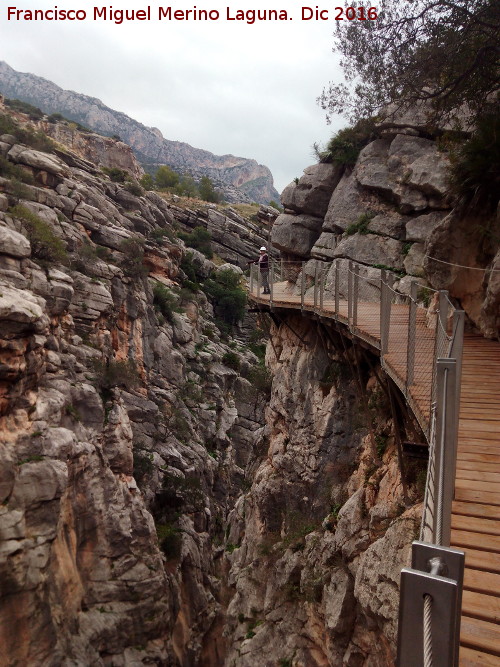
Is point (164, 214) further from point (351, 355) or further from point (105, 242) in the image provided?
point (351, 355)

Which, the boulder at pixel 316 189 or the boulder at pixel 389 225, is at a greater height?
the boulder at pixel 316 189

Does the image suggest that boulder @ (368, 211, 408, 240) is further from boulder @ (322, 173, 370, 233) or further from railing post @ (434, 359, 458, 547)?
railing post @ (434, 359, 458, 547)

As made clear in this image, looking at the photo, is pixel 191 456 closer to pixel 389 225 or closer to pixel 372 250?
pixel 372 250

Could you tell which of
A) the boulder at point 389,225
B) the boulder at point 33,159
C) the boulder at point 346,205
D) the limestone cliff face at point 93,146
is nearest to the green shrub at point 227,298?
the boulder at point 33,159

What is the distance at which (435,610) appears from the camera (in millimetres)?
1415

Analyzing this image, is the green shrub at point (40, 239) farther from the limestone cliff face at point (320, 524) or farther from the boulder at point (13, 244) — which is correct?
the limestone cliff face at point (320, 524)

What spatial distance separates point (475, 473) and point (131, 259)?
2808 centimetres

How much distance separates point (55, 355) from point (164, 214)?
3034 centimetres

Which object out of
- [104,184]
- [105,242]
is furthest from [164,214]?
[105,242]

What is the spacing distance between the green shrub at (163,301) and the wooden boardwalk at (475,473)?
1069 inches

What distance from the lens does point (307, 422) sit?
1208 cm

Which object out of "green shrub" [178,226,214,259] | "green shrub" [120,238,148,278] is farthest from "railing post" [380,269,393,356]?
"green shrub" [178,226,214,259]

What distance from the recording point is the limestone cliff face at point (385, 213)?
28.3 feet

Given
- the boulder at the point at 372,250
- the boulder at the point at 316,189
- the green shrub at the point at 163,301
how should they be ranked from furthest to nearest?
1. the green shrub at the point at 163,301
2. the boulder at the point at 316,189
3. the boulder at the point at 372,250
